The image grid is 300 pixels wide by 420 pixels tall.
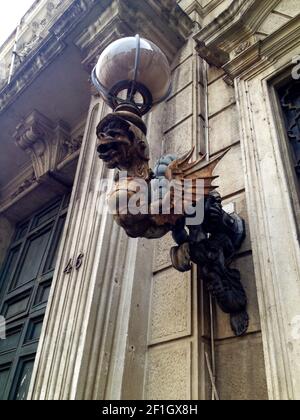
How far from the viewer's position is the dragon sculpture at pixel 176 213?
5.33 feet

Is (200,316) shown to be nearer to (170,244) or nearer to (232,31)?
(170,244)

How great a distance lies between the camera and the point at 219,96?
3.16 meters

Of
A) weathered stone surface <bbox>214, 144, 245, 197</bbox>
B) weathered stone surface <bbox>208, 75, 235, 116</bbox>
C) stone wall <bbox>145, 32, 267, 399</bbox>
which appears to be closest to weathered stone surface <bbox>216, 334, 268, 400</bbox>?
stone wall <bbox>145, 32, 267, 399</bbox>

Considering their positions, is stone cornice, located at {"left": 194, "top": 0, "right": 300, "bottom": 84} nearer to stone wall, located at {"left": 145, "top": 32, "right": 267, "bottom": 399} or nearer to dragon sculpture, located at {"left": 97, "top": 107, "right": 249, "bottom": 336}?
stone wall, located at {"left": 145, "top": 32, "right": 267, "bottom": 399}

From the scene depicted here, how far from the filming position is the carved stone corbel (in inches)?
197

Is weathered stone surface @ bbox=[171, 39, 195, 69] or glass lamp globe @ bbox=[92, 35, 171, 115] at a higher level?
weathered stone surface @ bbox=[171, 39, 195, 69]

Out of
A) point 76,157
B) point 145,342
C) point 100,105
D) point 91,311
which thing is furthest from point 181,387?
point 76,157

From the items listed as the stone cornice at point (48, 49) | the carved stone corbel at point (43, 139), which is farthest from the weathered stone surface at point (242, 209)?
the carved stone corbel at point (43, 139)

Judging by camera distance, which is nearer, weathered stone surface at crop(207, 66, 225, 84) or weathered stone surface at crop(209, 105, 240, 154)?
weathered stone surface at crop(209, 105, 240, 154)

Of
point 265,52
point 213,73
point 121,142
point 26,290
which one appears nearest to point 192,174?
point 121,142

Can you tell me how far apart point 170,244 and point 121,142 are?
104 centimetres

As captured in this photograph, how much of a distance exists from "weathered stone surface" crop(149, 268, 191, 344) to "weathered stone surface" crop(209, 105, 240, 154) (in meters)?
1.04

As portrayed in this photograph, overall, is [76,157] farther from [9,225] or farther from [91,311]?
[91,311]
